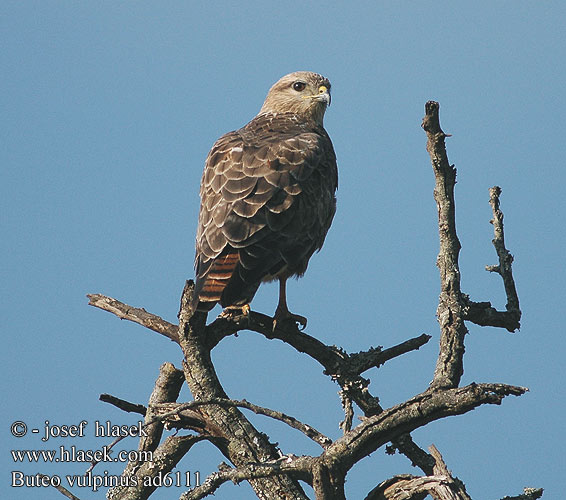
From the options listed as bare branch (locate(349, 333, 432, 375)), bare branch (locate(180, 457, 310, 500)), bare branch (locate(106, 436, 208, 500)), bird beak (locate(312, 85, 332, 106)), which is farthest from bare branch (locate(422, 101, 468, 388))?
bird beak (locate(312, 85, 332, 106))

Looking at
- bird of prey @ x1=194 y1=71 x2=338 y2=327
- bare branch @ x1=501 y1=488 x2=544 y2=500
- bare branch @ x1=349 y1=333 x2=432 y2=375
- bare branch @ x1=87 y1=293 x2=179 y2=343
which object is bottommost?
bare branch @ x1=501 y1=488 x2=544 y2=500

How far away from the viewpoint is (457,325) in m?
4.73

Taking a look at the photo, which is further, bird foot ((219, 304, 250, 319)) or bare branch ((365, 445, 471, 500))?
bird foot ((219, 304, 250, 319))

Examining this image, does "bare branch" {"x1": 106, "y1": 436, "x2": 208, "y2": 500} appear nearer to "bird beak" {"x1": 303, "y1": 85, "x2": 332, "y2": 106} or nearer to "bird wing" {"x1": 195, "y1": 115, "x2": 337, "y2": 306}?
"bird wing" {"x1": 195, "y1": 115, "x2": 337, "y2": 306}

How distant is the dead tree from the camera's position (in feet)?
12.9

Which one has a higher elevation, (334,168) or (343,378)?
(334,168)

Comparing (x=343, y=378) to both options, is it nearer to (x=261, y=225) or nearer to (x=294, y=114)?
(x=261, y=225)

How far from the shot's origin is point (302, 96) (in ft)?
26.8

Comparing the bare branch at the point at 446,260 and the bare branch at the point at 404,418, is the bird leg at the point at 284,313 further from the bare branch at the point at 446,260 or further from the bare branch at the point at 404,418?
the bare branch at the point at 404,418

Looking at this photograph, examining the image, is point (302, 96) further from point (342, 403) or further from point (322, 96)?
point (342, 403)

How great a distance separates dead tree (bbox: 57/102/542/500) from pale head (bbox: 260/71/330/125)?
2.94 m

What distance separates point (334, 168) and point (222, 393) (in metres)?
2.64

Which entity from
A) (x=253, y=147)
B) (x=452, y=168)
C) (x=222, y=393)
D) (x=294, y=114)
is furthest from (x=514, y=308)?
(x=294, y=114)

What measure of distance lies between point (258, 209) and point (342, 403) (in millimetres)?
1512
